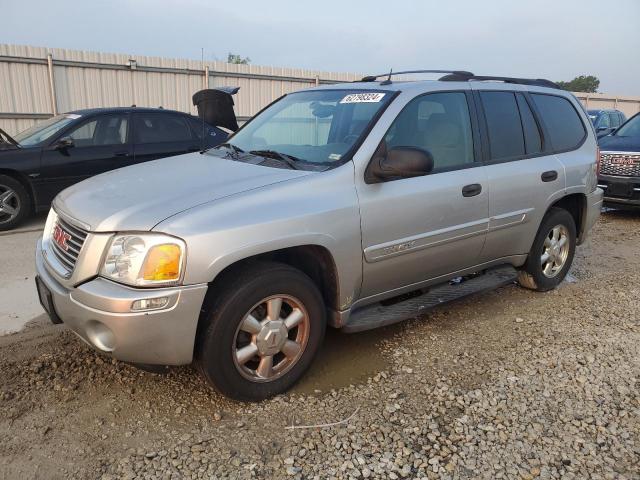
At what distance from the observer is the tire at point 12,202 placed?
22.4 ft

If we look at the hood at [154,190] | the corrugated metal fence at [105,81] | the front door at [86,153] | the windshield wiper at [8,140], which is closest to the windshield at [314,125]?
the hood at [154,190]

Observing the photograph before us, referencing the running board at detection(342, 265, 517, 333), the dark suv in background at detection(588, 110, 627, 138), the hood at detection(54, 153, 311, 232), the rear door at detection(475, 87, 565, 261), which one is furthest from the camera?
the dark suv in background at detection(588, 110, 627, 138)

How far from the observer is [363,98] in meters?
3.66

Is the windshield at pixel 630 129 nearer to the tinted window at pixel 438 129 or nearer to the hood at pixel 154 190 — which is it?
the tinted window at pixel 438 129

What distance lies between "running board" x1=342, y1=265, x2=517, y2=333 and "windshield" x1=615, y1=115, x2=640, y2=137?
6.07 m

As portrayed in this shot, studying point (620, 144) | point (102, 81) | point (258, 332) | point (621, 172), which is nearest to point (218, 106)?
point (258, 332)

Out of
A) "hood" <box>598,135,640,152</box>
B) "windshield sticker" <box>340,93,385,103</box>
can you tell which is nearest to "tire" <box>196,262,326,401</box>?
"windshield sticker" <box>340,93,385,103</box>

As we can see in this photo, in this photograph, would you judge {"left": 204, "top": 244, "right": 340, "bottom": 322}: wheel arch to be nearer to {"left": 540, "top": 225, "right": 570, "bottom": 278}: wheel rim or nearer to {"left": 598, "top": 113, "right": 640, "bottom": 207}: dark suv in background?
{"left": 540, "top": 225, "right": 570, "bottom": 278}: wheel rim

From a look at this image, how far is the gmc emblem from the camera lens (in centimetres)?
290

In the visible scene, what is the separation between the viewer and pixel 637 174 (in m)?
7.96

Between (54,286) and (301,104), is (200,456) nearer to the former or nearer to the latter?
(54,286)

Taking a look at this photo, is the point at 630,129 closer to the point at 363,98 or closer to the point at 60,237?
the point at 363,98

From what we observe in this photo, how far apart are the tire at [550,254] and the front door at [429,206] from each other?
0.92 metres

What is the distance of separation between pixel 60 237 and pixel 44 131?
522cm
